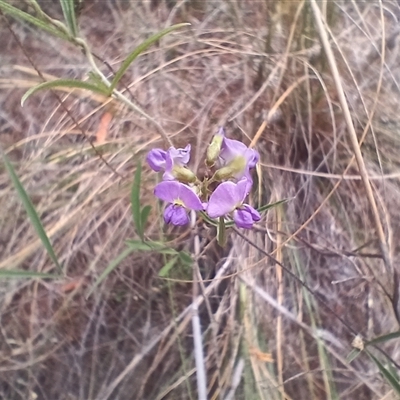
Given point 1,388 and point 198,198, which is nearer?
point 198,198

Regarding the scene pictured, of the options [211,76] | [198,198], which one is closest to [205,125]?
[211,76]

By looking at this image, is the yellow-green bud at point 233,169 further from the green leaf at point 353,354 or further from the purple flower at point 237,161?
the green leaf at point 353,354

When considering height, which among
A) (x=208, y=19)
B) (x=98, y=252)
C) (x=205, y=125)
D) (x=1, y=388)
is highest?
(x=208, y=19)

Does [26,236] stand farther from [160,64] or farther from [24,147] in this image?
[160,64]

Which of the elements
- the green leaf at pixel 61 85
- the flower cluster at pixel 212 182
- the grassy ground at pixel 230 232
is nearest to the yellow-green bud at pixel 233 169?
the flower cluster at pixel 212 182

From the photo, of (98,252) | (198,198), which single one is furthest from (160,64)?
(198,198)

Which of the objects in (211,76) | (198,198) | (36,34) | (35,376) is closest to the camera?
(198,198)

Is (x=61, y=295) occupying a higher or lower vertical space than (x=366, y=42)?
lower

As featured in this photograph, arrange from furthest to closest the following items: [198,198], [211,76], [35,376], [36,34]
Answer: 1. [36,34]
2. [211,76]
3. [35,376]
4. [198,198]
